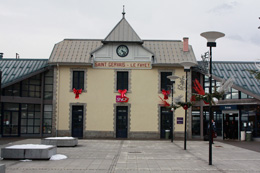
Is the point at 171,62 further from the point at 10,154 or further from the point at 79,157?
the point at 10,154

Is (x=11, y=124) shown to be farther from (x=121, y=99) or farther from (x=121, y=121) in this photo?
(x=121, y=99)

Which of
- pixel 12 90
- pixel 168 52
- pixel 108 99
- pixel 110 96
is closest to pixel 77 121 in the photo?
pixel 108 99

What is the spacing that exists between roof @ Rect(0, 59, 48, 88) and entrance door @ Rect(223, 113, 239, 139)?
16213 millimetres

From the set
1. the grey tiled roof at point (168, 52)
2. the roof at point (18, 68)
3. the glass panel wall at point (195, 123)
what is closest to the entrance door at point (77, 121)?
the roof at point (18, 68)

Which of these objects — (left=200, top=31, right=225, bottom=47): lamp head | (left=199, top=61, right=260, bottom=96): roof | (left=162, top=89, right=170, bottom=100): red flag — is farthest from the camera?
(left=162, top=89, right=170, bottom=100): red flag

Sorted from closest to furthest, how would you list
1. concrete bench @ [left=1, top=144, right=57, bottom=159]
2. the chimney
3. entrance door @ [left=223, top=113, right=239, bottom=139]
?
concrete bench @ [left=1, top=144, right=57, bottom=159] < entrance door @ [left=223, top=113, right=239, bottom=139] < the chimney

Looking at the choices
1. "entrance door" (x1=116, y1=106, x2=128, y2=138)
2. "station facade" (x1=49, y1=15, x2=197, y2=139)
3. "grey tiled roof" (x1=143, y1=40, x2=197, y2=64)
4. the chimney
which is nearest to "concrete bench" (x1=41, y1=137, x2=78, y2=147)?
"station facade" (x1=49, y1=15, x2=197, y2=139)

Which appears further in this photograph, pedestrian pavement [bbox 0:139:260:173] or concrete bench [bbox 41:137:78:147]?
concrete bench [bbox 41:137:78:147]

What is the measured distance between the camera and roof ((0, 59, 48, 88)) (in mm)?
28722

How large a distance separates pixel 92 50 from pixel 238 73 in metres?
12.9

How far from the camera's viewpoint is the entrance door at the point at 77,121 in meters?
29.5

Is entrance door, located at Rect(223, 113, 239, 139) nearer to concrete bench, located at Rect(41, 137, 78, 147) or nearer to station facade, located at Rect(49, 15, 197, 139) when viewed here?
station facade, located at Rect(49, 15, 197, 139)

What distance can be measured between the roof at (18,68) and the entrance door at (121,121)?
7.62 meters

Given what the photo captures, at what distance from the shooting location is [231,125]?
28.8m
